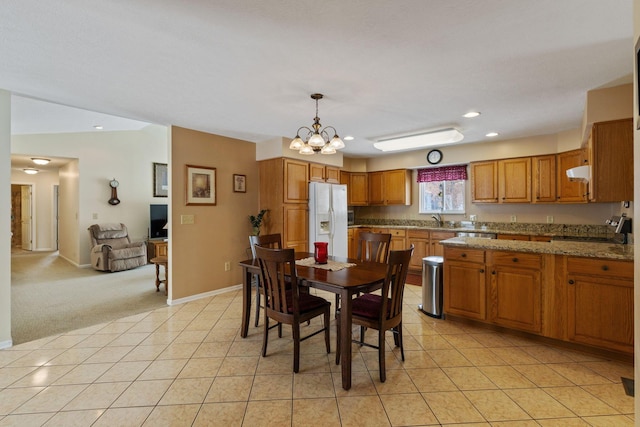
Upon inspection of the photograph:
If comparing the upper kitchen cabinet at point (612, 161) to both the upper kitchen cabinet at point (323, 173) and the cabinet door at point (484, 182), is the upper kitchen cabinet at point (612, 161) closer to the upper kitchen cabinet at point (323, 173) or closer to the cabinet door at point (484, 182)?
the cabinet door at point (484, 182)

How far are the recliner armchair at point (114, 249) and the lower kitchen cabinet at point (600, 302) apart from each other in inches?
278

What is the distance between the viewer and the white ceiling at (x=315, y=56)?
65.4 inches

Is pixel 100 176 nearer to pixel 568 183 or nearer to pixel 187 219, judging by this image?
pixel 187 219

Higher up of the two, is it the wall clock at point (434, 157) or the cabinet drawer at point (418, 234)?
the wall clock at point (434, 157)

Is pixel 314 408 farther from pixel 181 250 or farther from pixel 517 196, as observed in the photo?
pixel 517 196

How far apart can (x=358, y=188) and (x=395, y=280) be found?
14.2ft

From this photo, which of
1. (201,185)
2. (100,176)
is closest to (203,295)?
(201,185)

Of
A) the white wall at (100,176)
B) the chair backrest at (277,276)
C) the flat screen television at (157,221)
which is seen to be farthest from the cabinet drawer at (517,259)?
the white wall at (100,176)

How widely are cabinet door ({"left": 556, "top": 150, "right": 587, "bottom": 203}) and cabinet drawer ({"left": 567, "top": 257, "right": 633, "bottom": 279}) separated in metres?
2.08

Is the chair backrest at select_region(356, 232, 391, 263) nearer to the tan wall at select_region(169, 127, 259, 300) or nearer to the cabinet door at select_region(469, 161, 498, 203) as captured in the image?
the tan wall at select_region(169, 127, 259, 300)

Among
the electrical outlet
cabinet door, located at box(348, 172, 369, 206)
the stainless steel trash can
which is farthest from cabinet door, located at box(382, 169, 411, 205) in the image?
the electrical outlet

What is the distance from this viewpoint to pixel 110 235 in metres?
6.56

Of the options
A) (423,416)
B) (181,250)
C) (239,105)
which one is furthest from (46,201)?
(423,416)

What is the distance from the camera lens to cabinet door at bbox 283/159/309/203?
4.61 meters
